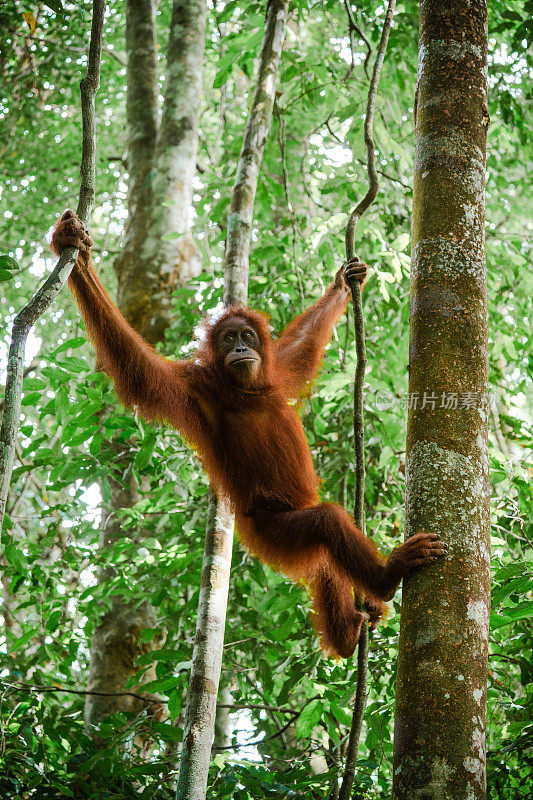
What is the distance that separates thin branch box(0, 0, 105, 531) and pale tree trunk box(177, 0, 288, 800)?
1173mm

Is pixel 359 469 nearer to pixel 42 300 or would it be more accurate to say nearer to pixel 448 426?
pixel 448 426

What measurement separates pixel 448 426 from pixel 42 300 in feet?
3.55

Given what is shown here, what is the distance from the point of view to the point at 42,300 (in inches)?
74.8

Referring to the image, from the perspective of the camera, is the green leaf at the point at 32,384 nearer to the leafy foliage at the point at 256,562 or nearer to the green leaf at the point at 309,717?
the leafy foliage at the point at 256,562

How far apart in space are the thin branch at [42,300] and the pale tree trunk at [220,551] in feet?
3.85

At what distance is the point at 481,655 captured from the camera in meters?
1.62

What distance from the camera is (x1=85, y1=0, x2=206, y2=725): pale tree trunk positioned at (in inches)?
188

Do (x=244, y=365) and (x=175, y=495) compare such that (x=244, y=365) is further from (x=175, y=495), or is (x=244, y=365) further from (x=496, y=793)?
(x=496, y=793)

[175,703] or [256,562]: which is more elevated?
[256,562]

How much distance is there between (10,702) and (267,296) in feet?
9.55

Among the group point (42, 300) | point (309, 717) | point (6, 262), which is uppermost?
point (6, 262)

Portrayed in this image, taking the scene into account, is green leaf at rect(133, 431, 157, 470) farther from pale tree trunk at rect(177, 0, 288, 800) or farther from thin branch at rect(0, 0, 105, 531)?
thin branch at rect(0, 0, 105, 531)

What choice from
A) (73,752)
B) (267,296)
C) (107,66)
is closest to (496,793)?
(73,752)

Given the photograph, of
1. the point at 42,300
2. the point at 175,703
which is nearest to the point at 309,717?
the point at 175,703
